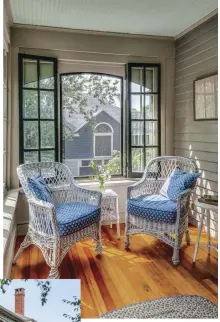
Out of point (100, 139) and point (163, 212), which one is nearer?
point (163, 212)

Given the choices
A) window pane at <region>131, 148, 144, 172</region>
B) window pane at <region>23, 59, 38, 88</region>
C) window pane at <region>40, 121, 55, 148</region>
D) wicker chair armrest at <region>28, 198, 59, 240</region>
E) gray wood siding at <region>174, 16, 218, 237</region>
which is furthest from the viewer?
window pane at <region>131, 148, 144, 172</region>

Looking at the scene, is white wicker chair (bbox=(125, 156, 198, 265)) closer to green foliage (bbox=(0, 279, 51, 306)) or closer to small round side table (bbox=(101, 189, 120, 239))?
small round side table (bbox=(101, 189, 120, 239))

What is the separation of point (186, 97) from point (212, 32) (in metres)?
0.82

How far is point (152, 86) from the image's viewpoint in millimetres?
4051

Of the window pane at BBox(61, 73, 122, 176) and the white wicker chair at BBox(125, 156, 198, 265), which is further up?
the window pane at BBox(61, 73, 122, 176)

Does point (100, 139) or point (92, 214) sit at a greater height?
point (100, 139)

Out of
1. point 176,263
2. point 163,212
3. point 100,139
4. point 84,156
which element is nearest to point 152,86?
point 100,139

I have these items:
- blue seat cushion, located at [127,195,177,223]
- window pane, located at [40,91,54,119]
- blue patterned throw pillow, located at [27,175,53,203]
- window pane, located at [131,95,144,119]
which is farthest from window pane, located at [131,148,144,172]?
blue patterned throw pillow, located at [27,175,53,203]

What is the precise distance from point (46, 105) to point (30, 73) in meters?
0.40

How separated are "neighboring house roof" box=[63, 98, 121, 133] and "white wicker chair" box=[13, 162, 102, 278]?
742 millimetres

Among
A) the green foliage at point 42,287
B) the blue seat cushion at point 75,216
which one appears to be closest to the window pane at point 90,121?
the blue seat cushion at point 75,216

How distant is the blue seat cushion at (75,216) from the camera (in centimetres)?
253

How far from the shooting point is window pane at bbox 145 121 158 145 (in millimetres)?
4094

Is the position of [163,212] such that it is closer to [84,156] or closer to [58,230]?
[58,230]
